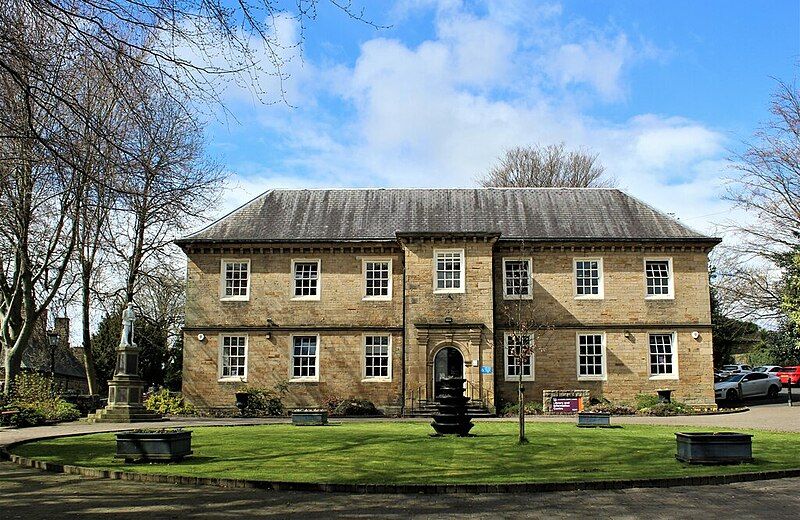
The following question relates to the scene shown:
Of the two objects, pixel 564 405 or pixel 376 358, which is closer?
pixel 564 405

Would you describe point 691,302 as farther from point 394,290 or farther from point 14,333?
Answer: point 14,333

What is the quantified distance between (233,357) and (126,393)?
5.53 m

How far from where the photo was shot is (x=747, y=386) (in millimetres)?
36750

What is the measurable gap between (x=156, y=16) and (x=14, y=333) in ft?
82.7

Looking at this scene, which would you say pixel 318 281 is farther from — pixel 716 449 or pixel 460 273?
pixel 716 449

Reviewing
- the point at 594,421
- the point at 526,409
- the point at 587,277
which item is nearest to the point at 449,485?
the point at 594,421

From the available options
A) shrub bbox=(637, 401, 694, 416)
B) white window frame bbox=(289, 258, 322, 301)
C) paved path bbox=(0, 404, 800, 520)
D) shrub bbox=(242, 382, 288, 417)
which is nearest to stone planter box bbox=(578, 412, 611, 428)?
shrub bbox=(637, 401, 694, 416)

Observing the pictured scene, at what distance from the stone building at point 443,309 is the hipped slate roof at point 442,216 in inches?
5.5

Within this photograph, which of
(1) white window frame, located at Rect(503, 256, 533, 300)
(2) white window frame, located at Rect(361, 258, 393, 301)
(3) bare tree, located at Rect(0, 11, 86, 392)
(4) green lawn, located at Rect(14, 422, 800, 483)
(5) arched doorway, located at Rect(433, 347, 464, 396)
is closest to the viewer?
(3) bare tree, located at Rect(0, 11, 86, 392)

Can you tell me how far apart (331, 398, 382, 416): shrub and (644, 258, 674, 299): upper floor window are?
12174 millimetres

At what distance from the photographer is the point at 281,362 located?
3222 cm

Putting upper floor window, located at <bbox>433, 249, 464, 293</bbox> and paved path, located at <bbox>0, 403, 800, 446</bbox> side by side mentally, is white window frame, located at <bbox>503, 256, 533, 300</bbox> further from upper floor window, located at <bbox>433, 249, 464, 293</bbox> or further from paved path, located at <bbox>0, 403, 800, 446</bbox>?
paved path, located at <bbox>0, 403, 800, 446</bbox>

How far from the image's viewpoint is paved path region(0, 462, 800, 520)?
970 cm

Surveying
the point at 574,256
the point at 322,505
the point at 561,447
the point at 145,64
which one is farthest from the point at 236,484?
the point at 574,256
